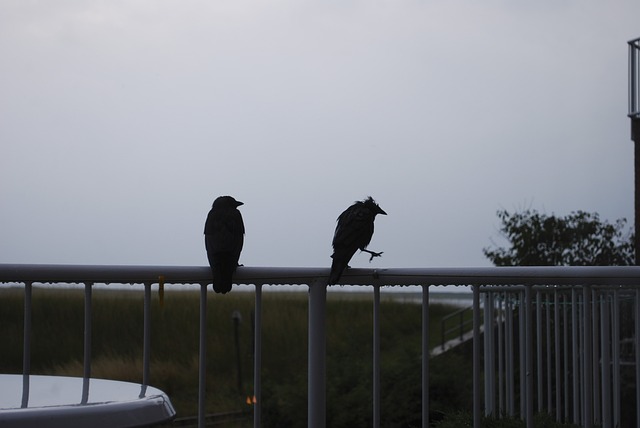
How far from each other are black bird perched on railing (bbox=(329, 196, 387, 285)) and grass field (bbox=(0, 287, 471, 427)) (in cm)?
483

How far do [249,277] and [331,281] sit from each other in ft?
1.06

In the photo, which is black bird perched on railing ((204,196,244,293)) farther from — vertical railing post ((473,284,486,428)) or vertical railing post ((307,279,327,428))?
vertical railing post ((473,284,486,428))

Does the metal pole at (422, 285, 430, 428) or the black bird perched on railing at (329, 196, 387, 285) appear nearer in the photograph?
the metal pole at (422, 285, 430, 428)

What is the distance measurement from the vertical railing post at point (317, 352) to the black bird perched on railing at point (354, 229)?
0.27m

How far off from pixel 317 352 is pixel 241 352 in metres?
16.1

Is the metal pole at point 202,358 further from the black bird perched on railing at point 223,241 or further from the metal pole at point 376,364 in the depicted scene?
the metal pole at point 376,364

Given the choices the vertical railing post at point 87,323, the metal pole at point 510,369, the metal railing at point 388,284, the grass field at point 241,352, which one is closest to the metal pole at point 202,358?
the metal railing at point 388,284

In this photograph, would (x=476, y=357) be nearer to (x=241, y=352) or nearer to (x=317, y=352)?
(x=317, y=352)

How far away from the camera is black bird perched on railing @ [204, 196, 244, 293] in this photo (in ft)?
11.1

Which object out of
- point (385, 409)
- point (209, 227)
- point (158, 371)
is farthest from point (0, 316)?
point (209, 227)

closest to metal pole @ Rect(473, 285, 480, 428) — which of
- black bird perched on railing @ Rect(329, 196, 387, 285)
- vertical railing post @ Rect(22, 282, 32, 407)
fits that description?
black bird perched on railing @ Rect(329, 196, 387, 285)

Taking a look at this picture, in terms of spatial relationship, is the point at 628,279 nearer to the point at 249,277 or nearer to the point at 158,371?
the point at 249,277

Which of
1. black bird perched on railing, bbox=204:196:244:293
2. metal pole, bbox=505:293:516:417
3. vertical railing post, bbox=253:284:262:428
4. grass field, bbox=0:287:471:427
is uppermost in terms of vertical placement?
black bird perched on railing, bbox=204:196:244:293

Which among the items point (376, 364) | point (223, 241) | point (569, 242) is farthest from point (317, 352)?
point (569, 242)
